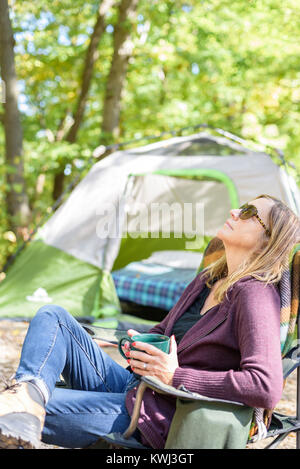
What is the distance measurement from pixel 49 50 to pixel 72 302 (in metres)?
5.18

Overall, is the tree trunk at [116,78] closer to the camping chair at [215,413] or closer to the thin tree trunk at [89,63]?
the thin tree trunk at [89,63]

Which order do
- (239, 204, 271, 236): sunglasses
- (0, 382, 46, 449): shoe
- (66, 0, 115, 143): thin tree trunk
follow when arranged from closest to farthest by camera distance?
(0, 382, 46, 449): shoe → (239, 204, 271, 236): sunglasses → (66, 0, 115, 143): thin tree trunk

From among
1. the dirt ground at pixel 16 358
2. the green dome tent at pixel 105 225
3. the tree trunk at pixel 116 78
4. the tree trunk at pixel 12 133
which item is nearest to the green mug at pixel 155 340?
the dirt ground at pixel 16 358

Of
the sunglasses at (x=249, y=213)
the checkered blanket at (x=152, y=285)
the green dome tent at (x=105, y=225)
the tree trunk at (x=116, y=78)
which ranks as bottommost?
the checkered blanket at (x=152, y=285)

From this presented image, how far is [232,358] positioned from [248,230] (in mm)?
454

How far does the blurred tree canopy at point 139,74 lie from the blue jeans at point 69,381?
4172mm

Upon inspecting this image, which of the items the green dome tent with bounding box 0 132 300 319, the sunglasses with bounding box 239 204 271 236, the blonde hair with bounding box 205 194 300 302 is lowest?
the green dome tent with bounding box 0 132 300 319

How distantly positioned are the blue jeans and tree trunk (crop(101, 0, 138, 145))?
5650 millimetres

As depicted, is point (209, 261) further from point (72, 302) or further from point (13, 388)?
point (72, 302)

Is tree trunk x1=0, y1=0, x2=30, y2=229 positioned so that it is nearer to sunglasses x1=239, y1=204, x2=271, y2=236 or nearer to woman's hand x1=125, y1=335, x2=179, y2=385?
sunglasses x1=239, y1=204, x2=271, y2=236

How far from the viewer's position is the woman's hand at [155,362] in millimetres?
1600

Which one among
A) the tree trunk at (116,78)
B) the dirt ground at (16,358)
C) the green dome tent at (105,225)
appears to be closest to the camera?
the dirt ground at (16,358)

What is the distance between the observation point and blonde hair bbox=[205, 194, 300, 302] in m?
1.74

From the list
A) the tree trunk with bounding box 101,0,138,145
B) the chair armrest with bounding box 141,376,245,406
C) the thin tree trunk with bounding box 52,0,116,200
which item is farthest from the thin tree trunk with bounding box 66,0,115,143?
the chair armrest with bounding box 141,376,245,406
